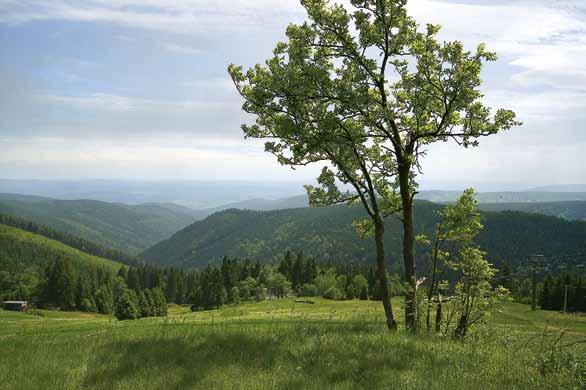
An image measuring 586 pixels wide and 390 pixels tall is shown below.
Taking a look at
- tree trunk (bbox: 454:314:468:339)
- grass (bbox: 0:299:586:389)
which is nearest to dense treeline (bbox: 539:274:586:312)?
tree trunk (bbox: 454:314:468:339)

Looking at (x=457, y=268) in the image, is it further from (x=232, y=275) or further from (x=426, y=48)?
(x=232, y=275)

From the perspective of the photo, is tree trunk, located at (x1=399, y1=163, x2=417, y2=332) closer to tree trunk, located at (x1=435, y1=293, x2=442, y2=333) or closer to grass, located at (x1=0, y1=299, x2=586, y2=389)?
tree trunk, located at (x1=435, y1=293, x2=442, y2=333)

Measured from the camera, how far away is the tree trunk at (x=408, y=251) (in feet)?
44.2

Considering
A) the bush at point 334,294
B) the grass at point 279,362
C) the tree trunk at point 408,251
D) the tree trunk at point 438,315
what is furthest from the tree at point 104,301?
the tree trunk at point 438,315

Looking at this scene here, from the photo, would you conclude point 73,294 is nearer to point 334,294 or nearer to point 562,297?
point 334,294

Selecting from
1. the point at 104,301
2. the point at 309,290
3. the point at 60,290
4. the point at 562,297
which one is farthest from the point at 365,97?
the point at 104,301

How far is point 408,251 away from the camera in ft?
46.0

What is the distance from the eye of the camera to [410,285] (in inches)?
532

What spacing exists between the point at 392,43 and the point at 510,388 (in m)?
9.75

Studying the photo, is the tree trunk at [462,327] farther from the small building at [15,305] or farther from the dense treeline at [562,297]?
the small building at [15,305]

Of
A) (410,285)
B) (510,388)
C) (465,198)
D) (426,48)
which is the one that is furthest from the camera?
(465,198)

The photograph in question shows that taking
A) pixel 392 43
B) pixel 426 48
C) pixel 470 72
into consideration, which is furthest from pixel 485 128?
pixel 392 43

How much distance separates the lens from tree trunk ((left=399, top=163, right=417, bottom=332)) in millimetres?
13469

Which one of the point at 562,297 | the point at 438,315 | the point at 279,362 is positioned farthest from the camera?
the point at 562,297
